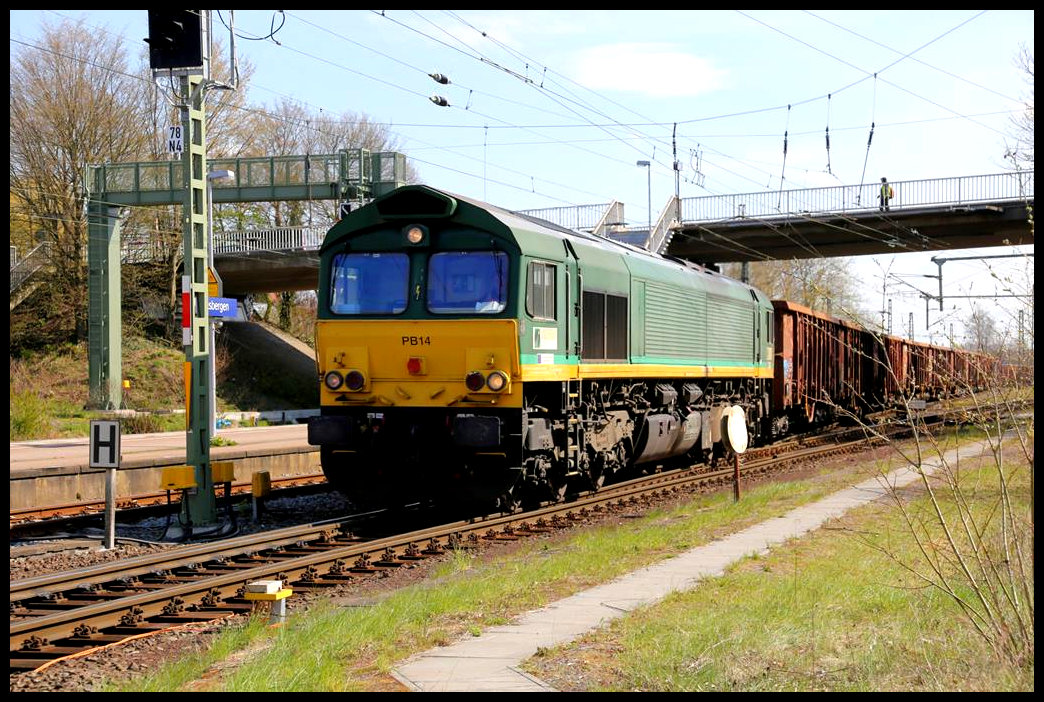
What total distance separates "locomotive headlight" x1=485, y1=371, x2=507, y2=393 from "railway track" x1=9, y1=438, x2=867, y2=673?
178cm

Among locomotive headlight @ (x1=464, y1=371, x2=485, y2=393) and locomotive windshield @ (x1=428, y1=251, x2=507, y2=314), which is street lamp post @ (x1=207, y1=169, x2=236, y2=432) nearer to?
locomotive windshield @ (x1=428, y1=251, x2=507, y2=314)

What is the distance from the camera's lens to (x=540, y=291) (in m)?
A: 13.9

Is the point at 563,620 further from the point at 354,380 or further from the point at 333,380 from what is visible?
the point at 333,380

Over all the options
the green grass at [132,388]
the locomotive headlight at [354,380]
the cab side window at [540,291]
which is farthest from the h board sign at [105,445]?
the green grass at [132,388]

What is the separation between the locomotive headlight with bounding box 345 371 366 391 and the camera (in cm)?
1382

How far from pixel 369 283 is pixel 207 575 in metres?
4.57

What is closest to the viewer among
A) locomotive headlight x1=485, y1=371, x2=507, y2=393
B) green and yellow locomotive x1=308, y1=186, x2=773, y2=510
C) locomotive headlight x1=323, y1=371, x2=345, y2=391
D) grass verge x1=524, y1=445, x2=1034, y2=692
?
grass verge x1=524, y1=445, x2=1034, y2=692

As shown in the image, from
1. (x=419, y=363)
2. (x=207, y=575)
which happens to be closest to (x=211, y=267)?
(x=419, y=363)

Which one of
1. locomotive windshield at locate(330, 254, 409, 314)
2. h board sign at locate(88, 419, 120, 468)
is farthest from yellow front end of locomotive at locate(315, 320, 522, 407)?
h board sign at locate(88, 419, 120, 468)

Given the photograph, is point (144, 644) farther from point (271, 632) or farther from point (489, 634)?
point (489, 634)

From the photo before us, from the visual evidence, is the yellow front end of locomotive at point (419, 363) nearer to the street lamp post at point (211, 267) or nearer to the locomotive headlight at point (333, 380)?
the locomotive headlight at point (333, 380)

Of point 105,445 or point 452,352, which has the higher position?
point 452,352

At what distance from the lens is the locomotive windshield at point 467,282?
44.2 ft
